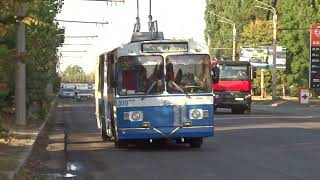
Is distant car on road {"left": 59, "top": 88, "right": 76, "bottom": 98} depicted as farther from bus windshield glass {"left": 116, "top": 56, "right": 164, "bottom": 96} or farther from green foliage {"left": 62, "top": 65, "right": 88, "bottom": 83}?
green foliage {"left": 62, "top": 65, "right": 88, "bottom": 83}

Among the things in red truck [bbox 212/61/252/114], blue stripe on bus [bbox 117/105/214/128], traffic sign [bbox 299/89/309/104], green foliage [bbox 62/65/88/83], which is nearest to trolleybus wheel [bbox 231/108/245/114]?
red truck [bbox 212/61/252/114]

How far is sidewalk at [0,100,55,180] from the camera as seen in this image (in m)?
13.3

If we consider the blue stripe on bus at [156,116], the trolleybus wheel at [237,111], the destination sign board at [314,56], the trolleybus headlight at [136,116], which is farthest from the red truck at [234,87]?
the trolleybus headlight at [136,116]

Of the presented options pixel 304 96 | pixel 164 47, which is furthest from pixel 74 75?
pixel 164 47

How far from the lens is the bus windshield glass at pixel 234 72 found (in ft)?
142

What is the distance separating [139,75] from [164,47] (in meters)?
0.98

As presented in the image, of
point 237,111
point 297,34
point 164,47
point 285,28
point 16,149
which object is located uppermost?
point 285,28

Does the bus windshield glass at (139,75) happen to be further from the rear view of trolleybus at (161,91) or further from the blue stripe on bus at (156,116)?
the blue stripe on bus at (156,116)

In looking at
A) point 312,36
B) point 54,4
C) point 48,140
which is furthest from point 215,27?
point 48,140

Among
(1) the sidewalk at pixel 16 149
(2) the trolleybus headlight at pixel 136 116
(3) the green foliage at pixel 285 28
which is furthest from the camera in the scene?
Result: (3) the green foliage at pixel 285 28

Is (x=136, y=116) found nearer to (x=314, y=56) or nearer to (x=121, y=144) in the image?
(x=121, y=144)

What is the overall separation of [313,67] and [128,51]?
47.1 metres

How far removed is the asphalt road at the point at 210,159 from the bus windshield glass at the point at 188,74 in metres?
1.60

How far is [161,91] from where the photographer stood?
1852cm
